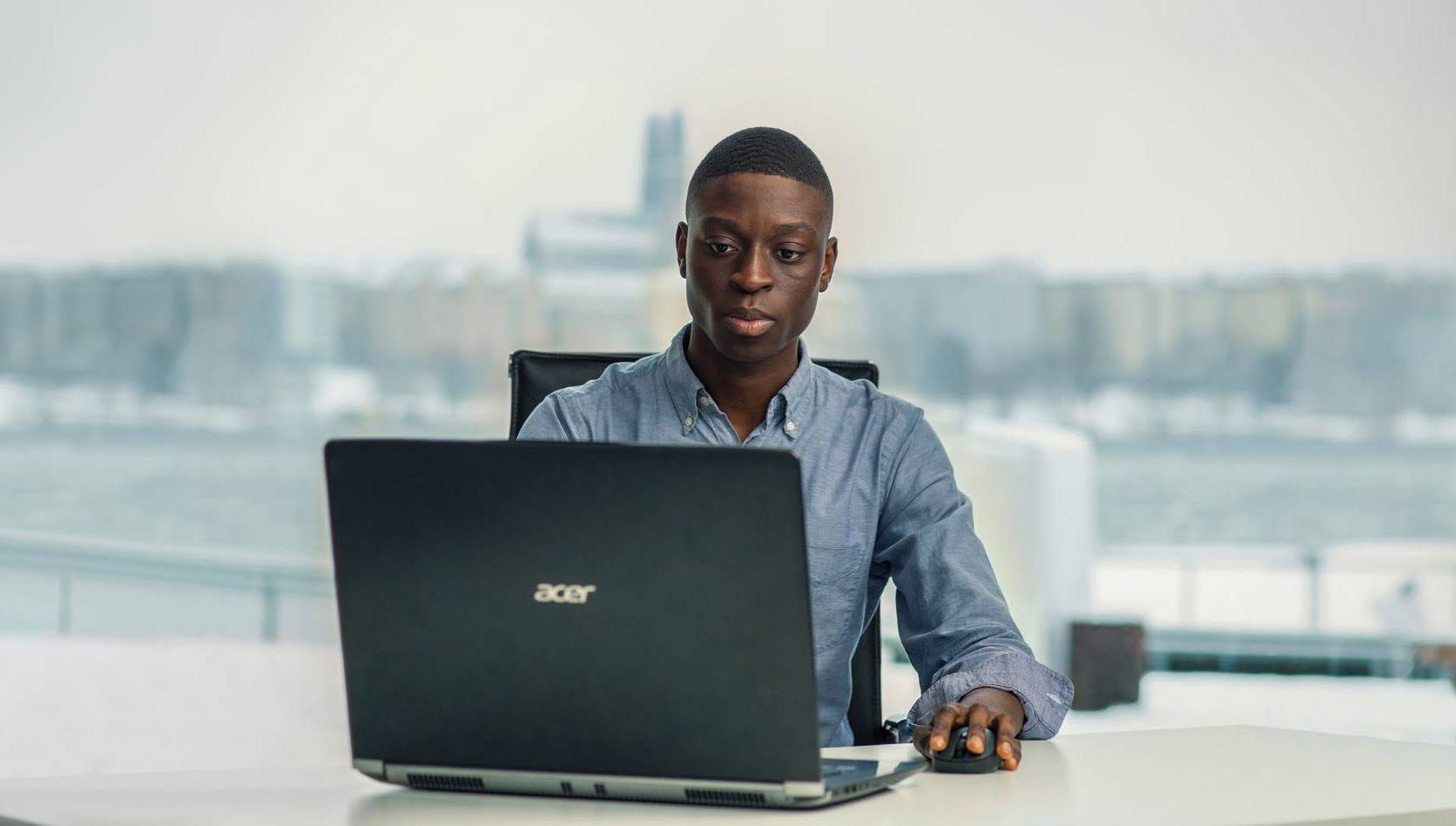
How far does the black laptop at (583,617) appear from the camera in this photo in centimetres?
95

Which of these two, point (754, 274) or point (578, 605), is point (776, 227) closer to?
point (754, 274)

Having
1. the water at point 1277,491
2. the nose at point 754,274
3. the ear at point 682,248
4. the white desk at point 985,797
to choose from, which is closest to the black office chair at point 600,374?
the ear at point 682,248

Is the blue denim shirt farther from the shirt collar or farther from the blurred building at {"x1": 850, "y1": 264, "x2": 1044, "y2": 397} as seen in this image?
the blurred building at {"x1": 850, "y1": 264, "x2": 1044, "y2": 397}

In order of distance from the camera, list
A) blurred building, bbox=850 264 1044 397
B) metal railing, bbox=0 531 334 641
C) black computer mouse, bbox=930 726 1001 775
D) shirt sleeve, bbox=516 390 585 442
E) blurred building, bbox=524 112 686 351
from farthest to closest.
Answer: blurred building, bbox=850 264 1044 397 → blurred building, bbox=524 112 686 351 → metal railing, bbox=0 531 334 641 → shirt sleeve, bbox=516 390 585 442 → black computer mouse, bbox=930 726 1001 775

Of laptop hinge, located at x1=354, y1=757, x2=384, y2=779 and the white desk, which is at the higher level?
laptop hinge, located at x1=354, y1=757, x2=384, y2=779

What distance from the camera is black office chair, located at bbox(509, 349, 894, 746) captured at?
64.3 inches

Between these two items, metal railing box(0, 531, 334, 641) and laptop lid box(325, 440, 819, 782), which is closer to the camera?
laptop lid box(325, 440, 819, 782)

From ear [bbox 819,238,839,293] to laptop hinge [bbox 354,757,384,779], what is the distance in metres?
0.73

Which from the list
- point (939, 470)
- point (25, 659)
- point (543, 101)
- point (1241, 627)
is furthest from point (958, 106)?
point (939, 470)

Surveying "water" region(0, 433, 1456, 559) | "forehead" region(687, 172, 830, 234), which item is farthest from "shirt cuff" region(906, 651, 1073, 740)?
"water" region(0, 433, 1456, 559)

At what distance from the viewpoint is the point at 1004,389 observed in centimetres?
1252

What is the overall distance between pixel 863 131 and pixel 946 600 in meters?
7.29

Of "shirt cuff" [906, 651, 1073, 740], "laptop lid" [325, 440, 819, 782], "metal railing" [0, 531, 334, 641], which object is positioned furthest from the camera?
"metal railing" [0, 531, 334, 641]

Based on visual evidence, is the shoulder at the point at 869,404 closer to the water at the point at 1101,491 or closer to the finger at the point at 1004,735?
the finger at the point at 1004,735
